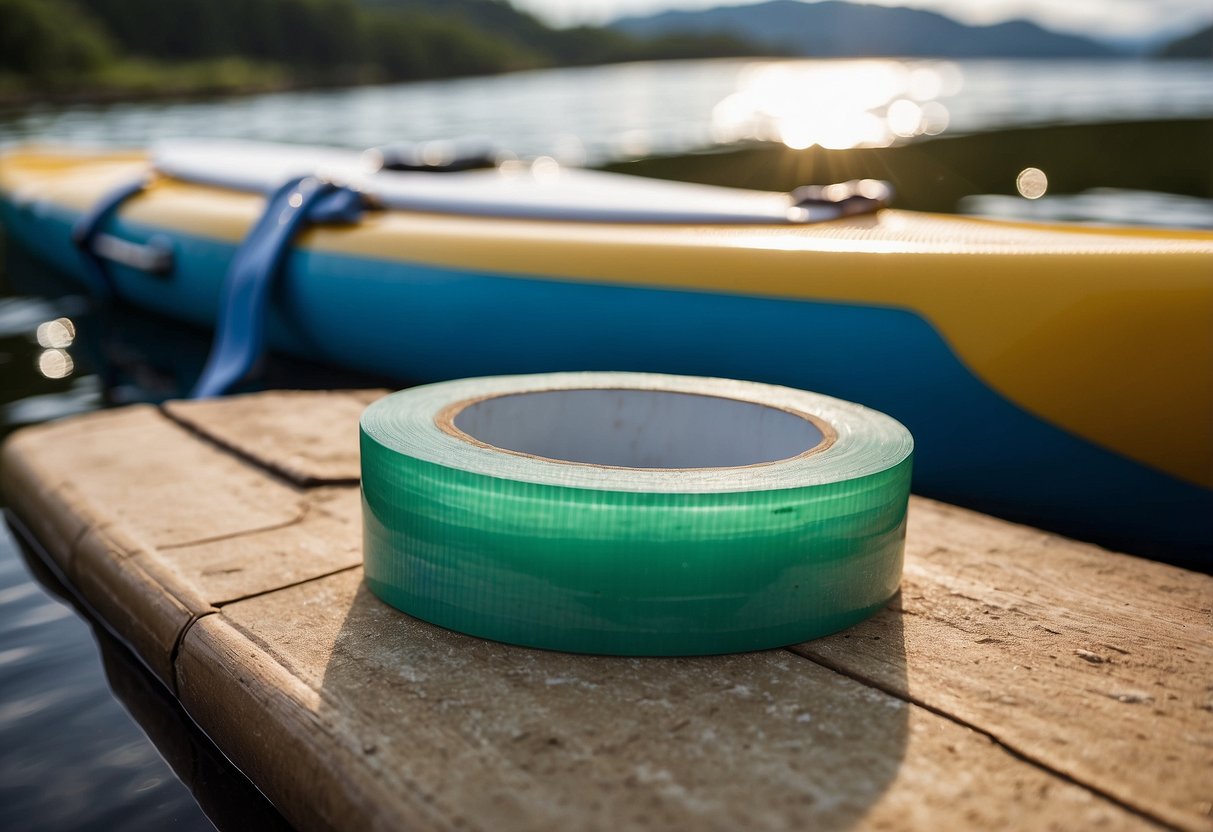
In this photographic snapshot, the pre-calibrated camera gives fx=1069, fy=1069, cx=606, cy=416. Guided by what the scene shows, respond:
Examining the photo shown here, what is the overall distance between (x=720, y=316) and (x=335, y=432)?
1003 mm

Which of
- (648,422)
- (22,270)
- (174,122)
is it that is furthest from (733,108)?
(648,422)

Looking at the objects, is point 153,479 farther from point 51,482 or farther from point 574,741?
point 574,741

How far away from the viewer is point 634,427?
2021 millimetres

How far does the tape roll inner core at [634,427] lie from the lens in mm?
1916

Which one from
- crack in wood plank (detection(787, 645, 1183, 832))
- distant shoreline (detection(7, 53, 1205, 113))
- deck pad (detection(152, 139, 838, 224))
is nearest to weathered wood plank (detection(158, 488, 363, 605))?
crack in wood plank (detection(787, 645, 1183, 832))

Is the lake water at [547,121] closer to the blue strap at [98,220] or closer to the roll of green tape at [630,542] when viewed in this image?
the blue strap at [98,220]

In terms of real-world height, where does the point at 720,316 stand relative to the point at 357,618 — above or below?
above

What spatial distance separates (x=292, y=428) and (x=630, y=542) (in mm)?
1487

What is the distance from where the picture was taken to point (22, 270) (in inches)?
239

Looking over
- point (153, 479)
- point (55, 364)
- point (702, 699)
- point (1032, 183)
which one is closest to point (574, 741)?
point (702, 699)

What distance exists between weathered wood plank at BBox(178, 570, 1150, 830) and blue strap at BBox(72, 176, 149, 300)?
12.1 feet

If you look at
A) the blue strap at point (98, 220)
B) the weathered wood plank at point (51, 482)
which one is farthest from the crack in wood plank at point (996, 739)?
the blue strap at point (98, 220)

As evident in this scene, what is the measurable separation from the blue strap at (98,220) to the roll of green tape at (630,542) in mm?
3622

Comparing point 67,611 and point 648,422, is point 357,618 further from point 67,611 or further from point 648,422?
point 67,611
